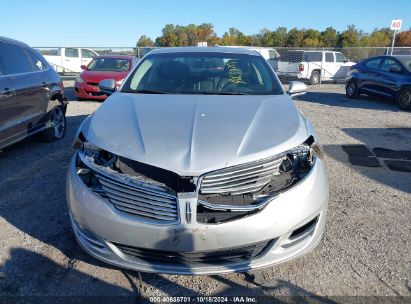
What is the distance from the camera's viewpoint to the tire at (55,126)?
6.10 meters

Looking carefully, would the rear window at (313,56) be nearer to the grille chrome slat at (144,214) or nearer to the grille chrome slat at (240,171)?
the grille chrome slat at (240,171)

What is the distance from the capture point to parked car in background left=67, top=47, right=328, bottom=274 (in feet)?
7.33

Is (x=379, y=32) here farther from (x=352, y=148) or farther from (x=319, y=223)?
(x=319, y=223)

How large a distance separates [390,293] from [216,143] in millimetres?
1598

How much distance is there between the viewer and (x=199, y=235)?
86.3 inches

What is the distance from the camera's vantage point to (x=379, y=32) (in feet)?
197

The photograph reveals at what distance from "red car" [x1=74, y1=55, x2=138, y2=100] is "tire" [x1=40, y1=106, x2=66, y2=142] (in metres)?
3.95

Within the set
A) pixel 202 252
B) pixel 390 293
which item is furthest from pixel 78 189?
pixel 390 293

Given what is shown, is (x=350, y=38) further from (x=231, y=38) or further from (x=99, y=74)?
(x=99, y=74)

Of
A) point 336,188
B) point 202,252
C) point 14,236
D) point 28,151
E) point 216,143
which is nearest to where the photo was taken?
point 202,252

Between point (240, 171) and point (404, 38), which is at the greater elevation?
point (404, 38)

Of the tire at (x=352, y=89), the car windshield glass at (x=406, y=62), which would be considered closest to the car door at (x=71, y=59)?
the tire at (x=352, y=89)

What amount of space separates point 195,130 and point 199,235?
0.79 m

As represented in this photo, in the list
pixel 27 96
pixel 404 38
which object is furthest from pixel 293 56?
pixel 404 38
